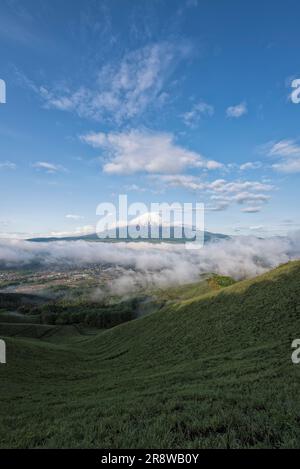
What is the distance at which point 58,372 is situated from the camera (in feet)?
119

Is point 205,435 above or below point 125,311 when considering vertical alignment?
above

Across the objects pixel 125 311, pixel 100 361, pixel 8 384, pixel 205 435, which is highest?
pixel 205 435

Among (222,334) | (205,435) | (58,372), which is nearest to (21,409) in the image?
(205,435)

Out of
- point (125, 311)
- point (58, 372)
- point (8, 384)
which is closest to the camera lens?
point (8, 384)

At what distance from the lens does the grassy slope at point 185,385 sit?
8328mm

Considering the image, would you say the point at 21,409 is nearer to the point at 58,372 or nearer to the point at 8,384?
the point at 8,384

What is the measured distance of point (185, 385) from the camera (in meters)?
17.9

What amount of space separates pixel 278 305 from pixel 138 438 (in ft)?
133

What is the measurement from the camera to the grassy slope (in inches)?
328

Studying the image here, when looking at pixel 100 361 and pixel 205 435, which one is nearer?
pixel 205 435
